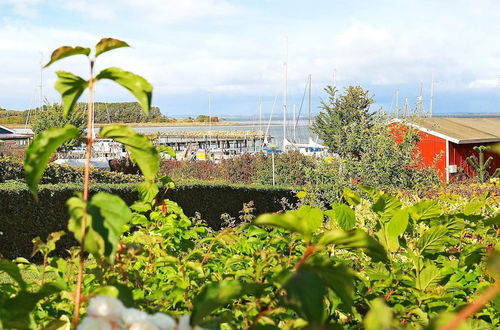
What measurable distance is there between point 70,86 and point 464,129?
24.9 m

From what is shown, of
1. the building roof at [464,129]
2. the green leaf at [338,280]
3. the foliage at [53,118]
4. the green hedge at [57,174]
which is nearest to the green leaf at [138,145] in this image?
the green leaf at [338,280]

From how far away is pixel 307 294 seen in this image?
0.76m

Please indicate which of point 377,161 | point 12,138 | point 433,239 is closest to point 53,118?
point 12,138

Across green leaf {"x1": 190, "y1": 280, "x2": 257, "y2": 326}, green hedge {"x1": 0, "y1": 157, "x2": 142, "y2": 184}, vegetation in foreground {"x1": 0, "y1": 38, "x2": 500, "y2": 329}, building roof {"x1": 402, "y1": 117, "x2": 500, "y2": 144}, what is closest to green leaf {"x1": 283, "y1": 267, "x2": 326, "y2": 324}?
vegetation in foreground {"x1": 0, "y1": 38, "x2": 500, "y2": 329}

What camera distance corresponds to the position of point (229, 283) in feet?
3.09

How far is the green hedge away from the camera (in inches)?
470

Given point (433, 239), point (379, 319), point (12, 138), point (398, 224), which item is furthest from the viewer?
point (12, 138)

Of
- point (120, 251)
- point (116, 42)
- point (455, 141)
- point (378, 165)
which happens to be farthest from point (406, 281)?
point (455, 141)

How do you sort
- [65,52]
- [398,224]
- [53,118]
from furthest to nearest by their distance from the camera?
1. [53,118]
2. [398,224]
3. [65,52]

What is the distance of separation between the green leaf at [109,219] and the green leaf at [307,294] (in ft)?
0.96

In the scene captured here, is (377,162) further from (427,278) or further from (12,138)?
(12,138)

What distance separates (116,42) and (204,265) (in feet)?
3.30

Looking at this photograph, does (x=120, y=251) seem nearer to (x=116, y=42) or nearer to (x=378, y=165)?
(x=116, y=42)

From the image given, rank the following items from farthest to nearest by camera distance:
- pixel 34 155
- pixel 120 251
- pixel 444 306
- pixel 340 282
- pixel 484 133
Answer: pixel 484 133
pixel 444 306
pixel 120 251
pixel 34 155
pixel 340 282
